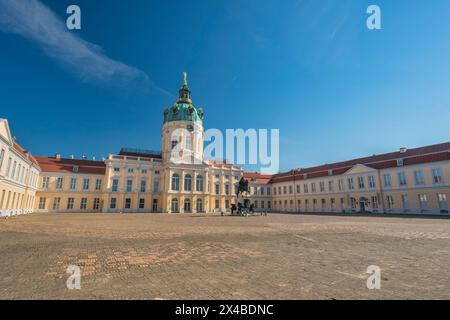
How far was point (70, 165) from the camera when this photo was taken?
47125mm

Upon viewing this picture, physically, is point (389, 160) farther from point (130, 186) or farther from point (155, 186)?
point (130, 186)

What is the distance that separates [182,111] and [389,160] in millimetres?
44746

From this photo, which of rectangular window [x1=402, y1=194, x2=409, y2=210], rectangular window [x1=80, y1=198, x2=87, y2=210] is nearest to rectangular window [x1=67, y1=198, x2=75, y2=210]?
rectangular window [x1=80, y1=198, x2=87, y2=210]

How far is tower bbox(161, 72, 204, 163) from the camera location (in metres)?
53.6

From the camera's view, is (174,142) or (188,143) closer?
(174,142)

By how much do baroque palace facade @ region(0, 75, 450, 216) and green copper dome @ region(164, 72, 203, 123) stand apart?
25cm

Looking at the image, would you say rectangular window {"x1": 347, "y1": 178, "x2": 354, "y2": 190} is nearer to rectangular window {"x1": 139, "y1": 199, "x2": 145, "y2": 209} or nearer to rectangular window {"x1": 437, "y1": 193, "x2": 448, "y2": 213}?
rectangular window {"x1": 437, "y1": 193, "x2": 448, "y2": 213}

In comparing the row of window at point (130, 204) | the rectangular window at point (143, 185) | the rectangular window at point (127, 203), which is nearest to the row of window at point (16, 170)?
the row of window at point (130, 204)

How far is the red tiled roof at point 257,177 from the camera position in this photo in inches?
2504

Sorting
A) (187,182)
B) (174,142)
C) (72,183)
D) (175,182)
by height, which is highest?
(174,142)

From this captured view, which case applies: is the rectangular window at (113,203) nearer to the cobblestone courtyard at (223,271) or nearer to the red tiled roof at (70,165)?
the red tiled roof at (70,165)

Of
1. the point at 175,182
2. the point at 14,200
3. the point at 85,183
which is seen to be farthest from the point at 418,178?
the point at 85,183
